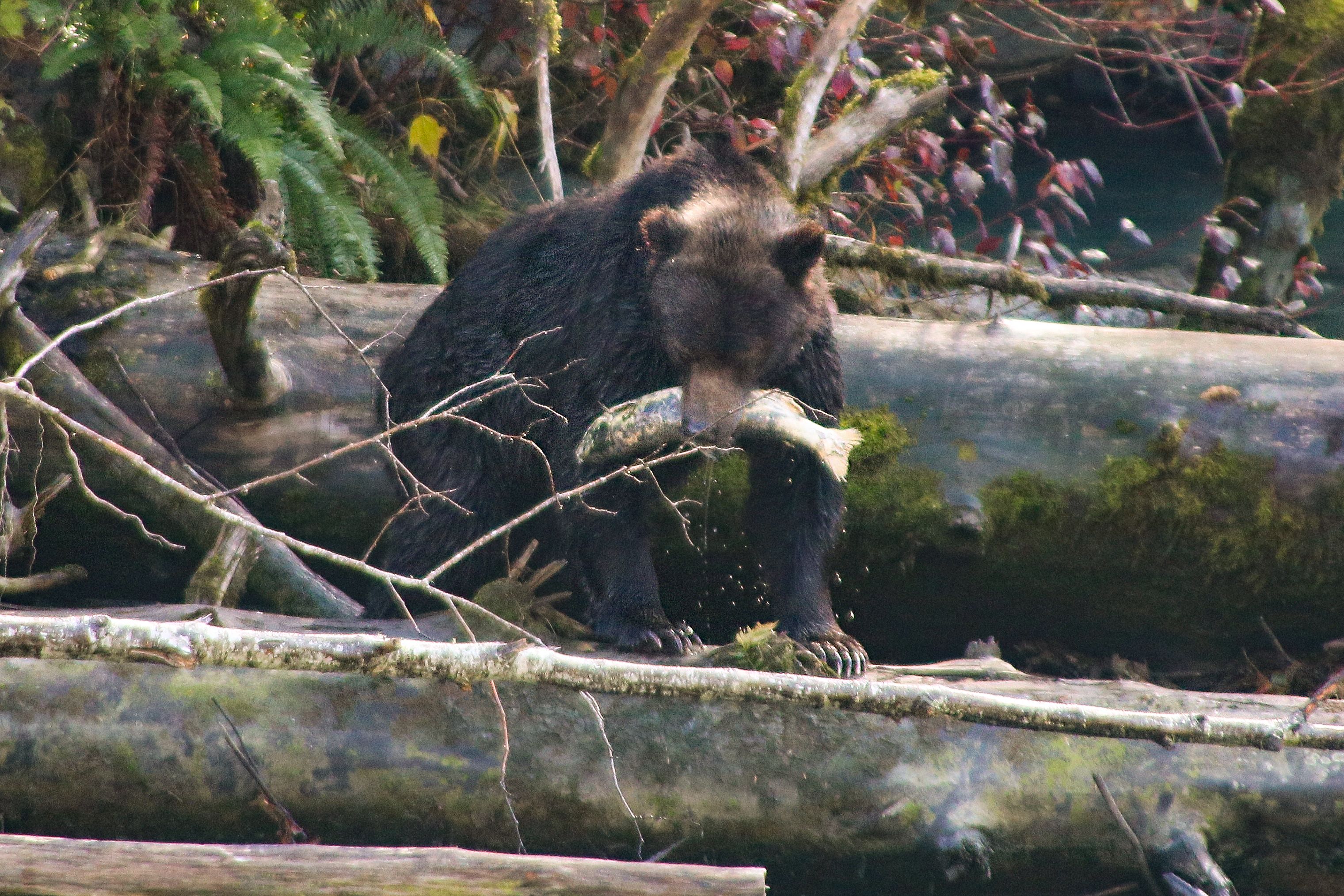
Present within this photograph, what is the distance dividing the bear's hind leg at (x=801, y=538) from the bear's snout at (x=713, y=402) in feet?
1.13

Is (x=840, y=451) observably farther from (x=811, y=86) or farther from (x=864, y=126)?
(x=811, y=86)

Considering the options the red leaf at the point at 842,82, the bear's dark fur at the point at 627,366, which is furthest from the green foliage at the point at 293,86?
the red leaf at the point at 842,82

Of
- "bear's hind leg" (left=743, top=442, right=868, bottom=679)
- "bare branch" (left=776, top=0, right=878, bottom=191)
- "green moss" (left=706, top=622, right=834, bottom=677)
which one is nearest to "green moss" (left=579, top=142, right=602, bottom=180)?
"bare branch" (left=776, top=0, right=878, bottom=191)

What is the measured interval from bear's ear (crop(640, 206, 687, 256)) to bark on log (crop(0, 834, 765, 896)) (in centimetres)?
231

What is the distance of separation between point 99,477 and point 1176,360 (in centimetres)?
453

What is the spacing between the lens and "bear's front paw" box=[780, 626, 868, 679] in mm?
4391

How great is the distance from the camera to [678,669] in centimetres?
313

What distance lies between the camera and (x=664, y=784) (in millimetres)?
3547

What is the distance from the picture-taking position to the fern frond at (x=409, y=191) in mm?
6953

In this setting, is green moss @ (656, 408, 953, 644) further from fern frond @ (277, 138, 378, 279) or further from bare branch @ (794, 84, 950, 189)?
fern frond @ (277, 138, 378, 279)

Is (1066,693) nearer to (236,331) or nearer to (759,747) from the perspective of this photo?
(759,747)

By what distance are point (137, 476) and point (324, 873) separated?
287 centimetres

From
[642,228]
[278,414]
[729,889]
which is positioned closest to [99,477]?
[278,414]

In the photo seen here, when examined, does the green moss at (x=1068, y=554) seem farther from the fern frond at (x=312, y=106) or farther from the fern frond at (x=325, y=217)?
the fern frond at (x=312, y=106)
